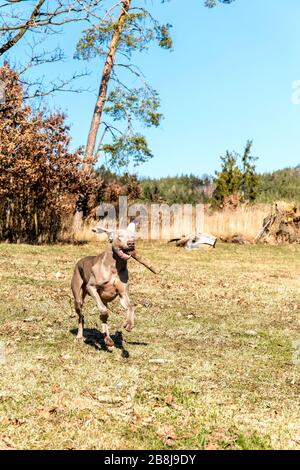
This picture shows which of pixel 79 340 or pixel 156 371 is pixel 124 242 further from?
pixel 79 340

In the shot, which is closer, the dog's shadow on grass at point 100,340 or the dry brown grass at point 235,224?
the dog's shadow on grass at point 100,340

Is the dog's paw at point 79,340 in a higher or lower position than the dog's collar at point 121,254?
lower

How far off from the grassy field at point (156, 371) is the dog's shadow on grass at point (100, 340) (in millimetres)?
40

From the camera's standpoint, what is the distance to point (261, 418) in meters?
4.59

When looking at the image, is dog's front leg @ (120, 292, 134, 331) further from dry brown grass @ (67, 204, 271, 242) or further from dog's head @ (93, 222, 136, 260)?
dry brown grass @ (67, 204, 271, 242)

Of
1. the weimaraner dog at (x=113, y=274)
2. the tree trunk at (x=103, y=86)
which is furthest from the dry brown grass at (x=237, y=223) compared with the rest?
the weimaraner dog at (x=113, y=274)

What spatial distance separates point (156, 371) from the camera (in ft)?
19.0

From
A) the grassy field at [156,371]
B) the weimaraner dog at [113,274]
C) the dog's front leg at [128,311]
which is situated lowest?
the grassy field at [156,371]

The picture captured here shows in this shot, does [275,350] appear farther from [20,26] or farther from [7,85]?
[7,85]

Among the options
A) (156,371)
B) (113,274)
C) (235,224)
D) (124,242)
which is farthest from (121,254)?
(235,224)

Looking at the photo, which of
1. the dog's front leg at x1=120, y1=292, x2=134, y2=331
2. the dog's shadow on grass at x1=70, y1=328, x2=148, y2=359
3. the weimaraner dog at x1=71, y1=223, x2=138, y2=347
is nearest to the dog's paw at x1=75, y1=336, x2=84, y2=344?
the dog's shadow on grass at x1=70, y1=328, x2=148, y2=359

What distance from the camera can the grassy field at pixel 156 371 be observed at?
13.8 feet

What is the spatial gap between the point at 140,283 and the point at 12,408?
7218 millimetres

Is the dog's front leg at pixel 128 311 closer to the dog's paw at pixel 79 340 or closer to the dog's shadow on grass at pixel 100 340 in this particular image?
the dog's shadow on grass at pixel 100 340
